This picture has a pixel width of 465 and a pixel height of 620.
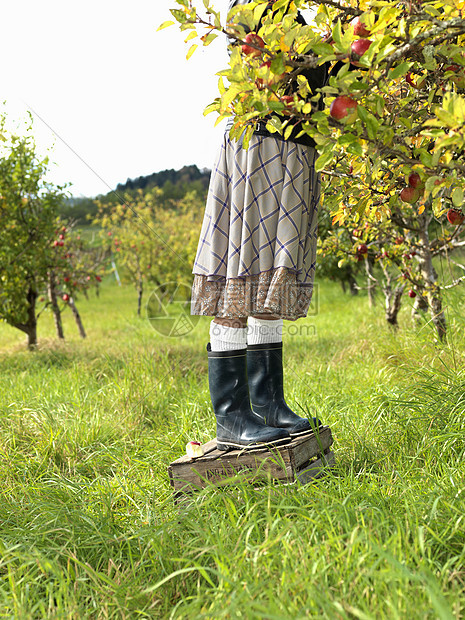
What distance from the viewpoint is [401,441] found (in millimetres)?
2189

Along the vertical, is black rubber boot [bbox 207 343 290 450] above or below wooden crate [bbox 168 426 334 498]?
above

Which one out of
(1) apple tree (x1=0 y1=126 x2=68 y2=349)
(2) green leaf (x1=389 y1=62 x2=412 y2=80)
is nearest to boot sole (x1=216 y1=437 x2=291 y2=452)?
(2) green leaf (x1=389 y1=62 x2=412 y2=80)

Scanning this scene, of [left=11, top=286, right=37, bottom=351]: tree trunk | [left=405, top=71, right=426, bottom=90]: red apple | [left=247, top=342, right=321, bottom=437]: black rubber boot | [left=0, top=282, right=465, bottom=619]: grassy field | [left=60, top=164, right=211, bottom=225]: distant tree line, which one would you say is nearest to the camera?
[left=0, top=282, right=465, bottom=619]: grassy field

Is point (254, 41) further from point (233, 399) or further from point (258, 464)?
point (258, 464)

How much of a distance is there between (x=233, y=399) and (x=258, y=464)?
28 centimetres

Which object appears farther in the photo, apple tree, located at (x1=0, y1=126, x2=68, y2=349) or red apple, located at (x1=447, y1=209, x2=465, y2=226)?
apple tree, located at (x1=0, y1=126, x2=68, y2=349)

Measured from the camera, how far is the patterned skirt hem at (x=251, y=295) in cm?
182

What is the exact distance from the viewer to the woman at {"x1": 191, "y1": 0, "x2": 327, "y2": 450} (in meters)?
1.85

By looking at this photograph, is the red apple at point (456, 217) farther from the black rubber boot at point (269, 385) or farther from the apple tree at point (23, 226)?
the apple tree at point (23, 226)

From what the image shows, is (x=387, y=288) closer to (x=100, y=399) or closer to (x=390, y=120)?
(x=100, y=399)

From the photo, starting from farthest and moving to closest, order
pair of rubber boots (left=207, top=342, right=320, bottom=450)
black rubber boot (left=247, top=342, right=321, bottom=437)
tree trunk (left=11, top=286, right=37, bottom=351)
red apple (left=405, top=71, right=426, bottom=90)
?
1. tree trunk (left=11, top=286, right=37, bottom=351)
2. black rubber boot (left=247, top=342, right=321, bottom=437)
3. pair of rubber boots (left=207, top=342, right=320, bottom=450)
4. red apple (left=405, top=71, right=426, bottom=90)

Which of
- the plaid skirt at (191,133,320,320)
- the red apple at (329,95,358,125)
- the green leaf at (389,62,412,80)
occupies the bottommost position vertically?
the plaid skirt at (191,133,320,320)

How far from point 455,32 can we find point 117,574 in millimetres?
1856

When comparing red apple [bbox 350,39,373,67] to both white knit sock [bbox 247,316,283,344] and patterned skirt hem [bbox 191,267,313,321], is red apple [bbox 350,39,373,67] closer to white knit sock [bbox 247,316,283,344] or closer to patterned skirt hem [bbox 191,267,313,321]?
patterned skirt hem [bbox 191,267,313,321]
